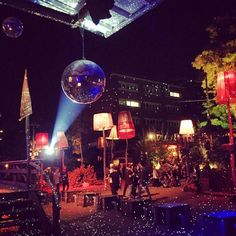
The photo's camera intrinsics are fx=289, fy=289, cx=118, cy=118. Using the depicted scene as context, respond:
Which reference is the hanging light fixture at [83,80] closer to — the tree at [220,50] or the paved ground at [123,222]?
the paved ground at [123,222]

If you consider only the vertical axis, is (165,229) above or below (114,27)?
below

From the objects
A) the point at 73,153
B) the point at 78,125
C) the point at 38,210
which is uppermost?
the point at 78,125

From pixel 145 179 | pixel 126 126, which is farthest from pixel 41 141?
pixel 145 179

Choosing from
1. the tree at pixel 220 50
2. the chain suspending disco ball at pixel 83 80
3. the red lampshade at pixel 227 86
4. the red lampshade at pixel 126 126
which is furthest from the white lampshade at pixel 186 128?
the chain suspending disco ball at pixel 83 80

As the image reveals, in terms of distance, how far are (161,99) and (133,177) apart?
120ft

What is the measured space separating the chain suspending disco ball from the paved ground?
12.8ft

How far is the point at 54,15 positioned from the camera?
9.75 ft

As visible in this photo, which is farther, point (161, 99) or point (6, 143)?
point (161, 99)

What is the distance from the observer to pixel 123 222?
31.2 ft

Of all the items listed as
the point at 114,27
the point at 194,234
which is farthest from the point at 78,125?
the point at 114,27

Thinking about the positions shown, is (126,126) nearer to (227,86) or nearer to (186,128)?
(186,128)

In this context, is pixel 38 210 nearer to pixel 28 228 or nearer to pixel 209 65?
pixel 28 228

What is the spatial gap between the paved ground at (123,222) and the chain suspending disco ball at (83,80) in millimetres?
3887

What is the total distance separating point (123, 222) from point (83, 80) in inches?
271
